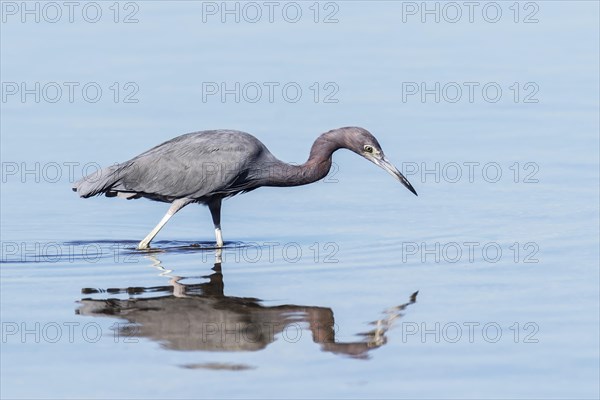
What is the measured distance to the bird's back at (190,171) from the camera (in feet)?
47.0

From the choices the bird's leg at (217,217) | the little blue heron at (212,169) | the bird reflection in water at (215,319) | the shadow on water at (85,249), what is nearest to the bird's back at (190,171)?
the little blue heron at (212,169)

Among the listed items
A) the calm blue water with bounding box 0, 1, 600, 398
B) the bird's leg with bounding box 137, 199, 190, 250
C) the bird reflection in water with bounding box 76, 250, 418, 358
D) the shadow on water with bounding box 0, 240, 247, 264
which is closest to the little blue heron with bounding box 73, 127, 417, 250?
the bird's leg with bounding box 137, 199, 190, 250

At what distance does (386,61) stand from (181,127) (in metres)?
4.72

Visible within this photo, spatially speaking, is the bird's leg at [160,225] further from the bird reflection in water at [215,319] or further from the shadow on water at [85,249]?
the bird reflection in water at [215,319]

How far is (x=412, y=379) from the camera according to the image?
9.53m

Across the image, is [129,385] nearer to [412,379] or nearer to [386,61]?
[412,379]

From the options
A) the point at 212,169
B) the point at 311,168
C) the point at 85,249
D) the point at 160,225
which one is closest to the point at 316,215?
the point at 311,168

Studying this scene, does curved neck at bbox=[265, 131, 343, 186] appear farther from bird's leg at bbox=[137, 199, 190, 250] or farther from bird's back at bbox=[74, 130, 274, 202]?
bird's leg at bbox=[137, 199, 190, 250]

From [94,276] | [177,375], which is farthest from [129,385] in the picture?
[94,276]

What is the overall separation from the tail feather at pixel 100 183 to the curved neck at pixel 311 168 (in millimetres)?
1655

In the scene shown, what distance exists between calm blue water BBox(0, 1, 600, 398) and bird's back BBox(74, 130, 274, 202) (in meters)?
0.60

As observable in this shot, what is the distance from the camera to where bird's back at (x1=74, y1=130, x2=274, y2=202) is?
14.3 metres

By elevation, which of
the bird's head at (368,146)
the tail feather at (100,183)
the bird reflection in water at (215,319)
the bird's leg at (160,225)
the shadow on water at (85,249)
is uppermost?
the bird's head at (368,146)

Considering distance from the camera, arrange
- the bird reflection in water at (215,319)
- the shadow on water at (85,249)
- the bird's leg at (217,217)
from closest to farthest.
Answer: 1. the bird reflection in water at (215,319)
2. the shadow on water at (85,249)
3. the bird's leg at (217,217)
